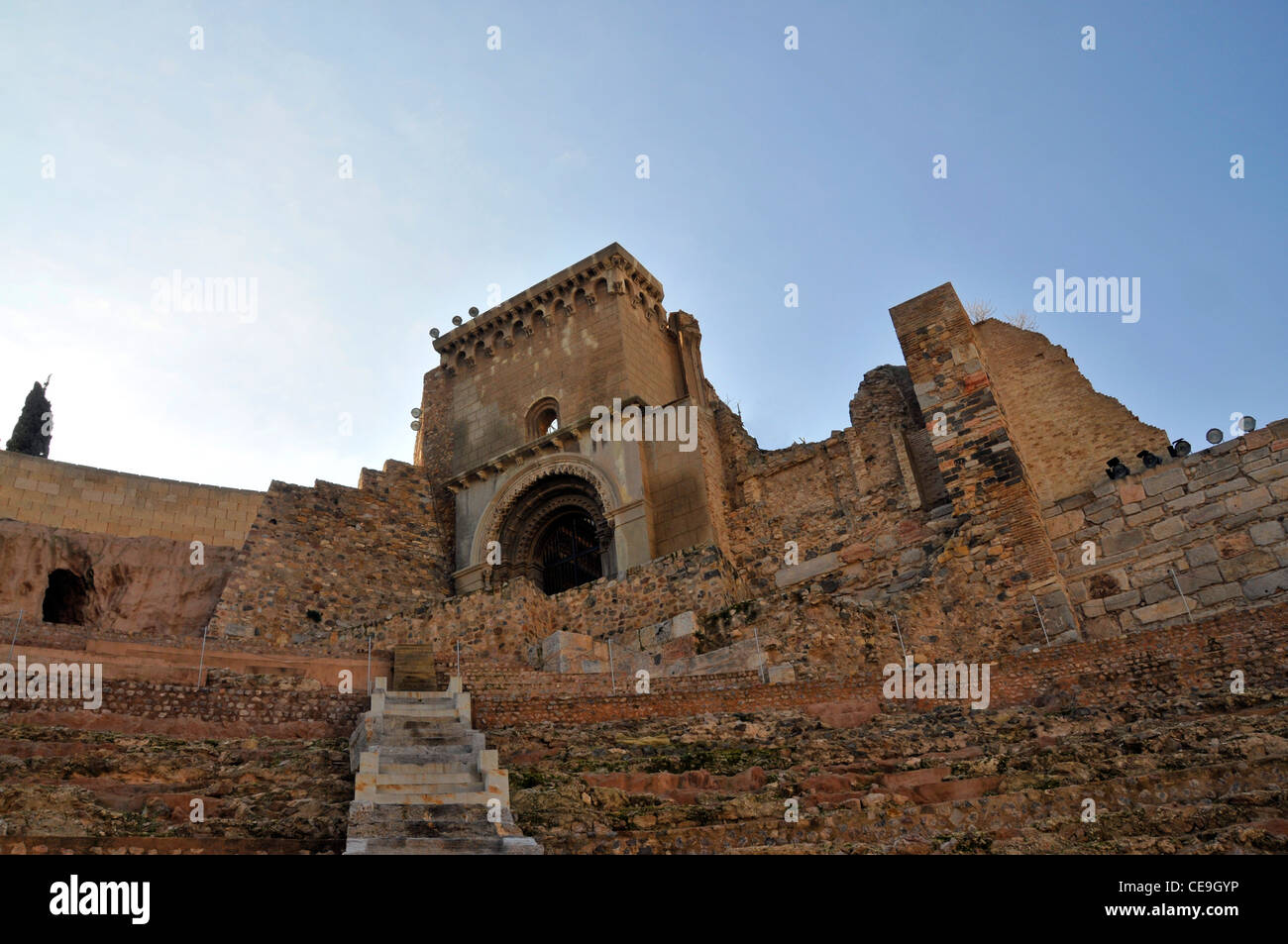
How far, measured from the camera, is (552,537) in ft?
78.9

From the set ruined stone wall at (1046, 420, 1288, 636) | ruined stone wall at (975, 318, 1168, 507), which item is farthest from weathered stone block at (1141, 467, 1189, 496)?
ruined stone wall at (975, 318, 1168, 507)

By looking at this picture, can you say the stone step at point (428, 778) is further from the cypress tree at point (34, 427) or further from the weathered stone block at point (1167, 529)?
the cypress tree at point (34, 427)

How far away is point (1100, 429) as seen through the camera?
17641 millimetres

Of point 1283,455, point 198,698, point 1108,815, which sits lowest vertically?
point 1108,815

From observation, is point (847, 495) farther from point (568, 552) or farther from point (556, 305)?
point (556, 305)

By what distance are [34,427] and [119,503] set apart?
971 centimetres

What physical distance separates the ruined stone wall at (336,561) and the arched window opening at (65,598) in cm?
255

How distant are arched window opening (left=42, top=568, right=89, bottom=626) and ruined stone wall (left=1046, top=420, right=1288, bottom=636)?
712 inches
